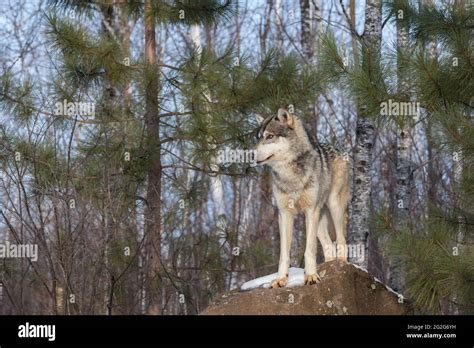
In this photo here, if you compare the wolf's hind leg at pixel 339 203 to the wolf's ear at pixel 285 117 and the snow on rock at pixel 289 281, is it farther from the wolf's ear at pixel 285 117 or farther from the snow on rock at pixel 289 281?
the wolf's ear at pixel 285 117

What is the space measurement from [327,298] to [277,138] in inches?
65.1

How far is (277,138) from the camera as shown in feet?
26.6

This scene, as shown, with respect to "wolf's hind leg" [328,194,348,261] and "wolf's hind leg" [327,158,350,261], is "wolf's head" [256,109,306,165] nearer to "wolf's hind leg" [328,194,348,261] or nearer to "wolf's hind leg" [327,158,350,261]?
"wolf's hind leg" [327,158,350,261]

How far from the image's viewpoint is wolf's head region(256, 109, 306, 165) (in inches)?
Result: 316

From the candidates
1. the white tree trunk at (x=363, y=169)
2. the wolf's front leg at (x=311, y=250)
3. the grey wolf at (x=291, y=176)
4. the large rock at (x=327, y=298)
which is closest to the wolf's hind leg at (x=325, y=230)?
the large rock at (x=327, y=298)

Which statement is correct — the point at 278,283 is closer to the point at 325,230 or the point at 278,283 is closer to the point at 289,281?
the point at 289,281

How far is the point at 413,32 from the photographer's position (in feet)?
32.6

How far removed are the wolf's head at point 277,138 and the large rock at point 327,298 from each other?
1.28 m

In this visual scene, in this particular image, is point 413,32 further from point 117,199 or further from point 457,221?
point 117,199

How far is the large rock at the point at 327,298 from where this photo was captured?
26.0 feet

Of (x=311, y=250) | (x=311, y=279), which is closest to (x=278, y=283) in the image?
(x=311, y=279)

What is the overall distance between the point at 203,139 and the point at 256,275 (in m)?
2.92

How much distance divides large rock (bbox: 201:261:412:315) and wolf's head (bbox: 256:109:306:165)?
128 centimetres
